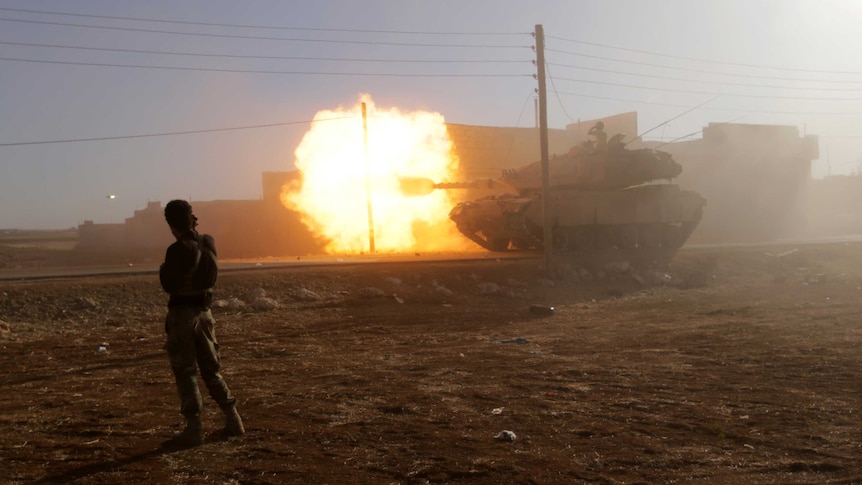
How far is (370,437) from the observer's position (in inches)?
246

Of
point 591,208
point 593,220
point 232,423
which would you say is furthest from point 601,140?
point 232,423

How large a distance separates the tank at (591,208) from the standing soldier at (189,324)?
1910 centimetres

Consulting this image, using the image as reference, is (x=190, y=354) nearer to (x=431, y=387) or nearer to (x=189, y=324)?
(x=189, y=324)

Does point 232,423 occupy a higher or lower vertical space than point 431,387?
higher

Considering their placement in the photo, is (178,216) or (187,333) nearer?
(187,333)

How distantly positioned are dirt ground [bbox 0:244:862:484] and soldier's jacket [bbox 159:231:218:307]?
1098 millimetres

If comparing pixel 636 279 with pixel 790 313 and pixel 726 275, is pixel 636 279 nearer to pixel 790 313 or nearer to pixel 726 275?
pixel 726 275

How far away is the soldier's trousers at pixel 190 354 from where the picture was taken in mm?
5980

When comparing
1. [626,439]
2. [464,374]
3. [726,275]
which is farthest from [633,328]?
[726,275]

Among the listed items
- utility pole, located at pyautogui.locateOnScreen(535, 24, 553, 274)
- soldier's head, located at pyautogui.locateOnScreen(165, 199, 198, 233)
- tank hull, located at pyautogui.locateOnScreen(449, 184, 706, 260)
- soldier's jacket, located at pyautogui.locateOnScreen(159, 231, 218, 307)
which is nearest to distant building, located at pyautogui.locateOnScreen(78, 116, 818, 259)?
tank hull, located at pyautogui.locateOnScreen(449, 184, 706, 260)

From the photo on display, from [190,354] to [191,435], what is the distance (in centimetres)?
59

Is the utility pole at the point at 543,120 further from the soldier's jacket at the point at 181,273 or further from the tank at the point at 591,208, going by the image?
the soldier's jacket at the point at 181,273

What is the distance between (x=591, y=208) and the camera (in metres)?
26.2

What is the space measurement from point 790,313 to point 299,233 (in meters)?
30.4
